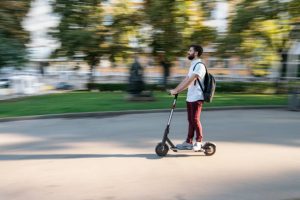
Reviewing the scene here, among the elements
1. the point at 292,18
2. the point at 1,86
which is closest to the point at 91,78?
the point at 1,86

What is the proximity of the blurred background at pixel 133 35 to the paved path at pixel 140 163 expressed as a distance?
983 centimetres

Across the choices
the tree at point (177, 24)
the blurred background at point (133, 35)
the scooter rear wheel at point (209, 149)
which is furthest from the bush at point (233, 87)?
the scooter rear wheel at point (209, 149)

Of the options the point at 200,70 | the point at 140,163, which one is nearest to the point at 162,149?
the point at 140,163

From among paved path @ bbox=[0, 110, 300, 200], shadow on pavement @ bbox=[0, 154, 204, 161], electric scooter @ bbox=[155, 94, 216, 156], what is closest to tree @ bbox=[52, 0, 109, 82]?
paved path @ bbox=[0, 110, 300, 200]

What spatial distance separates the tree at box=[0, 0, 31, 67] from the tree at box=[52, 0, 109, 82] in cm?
537

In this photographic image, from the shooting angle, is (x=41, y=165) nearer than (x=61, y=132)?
Yes

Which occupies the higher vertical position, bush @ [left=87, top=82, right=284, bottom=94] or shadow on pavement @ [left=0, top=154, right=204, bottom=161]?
shadow on pavement @ [left=0, top=154, right=204, bottom=161]

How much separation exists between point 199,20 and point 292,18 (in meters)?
8.24

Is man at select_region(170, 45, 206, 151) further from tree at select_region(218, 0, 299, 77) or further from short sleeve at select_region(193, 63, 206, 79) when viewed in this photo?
tree at select_region(218, 0, 299, 77)

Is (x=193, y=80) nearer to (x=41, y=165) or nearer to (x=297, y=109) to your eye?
(x=41, y=165)

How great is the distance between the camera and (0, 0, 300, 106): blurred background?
65.4ft

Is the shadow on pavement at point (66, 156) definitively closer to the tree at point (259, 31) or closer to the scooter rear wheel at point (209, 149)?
the scooter rear wheel at point (209, 149)

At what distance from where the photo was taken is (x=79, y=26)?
27.6 metres

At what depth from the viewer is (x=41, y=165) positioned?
6.82 meters
